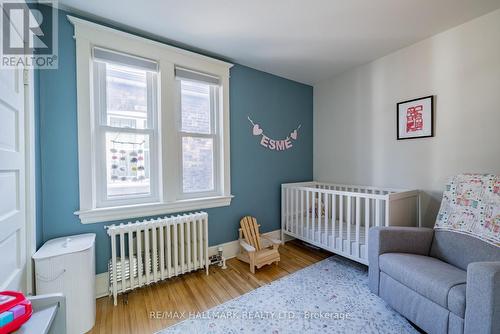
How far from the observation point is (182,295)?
1.92 metres

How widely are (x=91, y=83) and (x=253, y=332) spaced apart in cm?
238

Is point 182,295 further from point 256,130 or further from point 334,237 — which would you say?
point 256,130

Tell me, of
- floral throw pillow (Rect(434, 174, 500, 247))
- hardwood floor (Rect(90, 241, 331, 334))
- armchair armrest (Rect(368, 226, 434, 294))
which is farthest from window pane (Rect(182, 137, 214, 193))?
floral throw pillow (Rect(434, 174, 500, 247))

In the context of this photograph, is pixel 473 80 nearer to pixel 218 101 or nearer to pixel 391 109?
pixel 391 109

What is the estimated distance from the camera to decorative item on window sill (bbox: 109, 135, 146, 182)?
201 cm

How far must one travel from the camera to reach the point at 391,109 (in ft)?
8.38

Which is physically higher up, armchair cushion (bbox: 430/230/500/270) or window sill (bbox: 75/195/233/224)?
window sill (bbox: 75/195/233/224)

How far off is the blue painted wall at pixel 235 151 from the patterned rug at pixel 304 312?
910 millimetres

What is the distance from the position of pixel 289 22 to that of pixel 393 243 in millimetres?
2114

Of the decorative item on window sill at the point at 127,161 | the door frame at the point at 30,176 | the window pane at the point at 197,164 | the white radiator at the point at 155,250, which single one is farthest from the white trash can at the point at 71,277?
the window pane at the point at 197,164

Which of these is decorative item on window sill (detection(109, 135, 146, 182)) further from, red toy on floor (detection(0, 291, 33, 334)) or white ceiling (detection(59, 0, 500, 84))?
red toy on floor (detection(0, 291, 33, 334))

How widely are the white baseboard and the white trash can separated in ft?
1.19

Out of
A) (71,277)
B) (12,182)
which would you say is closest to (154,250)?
(71,277)

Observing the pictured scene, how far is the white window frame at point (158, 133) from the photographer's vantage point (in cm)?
180
